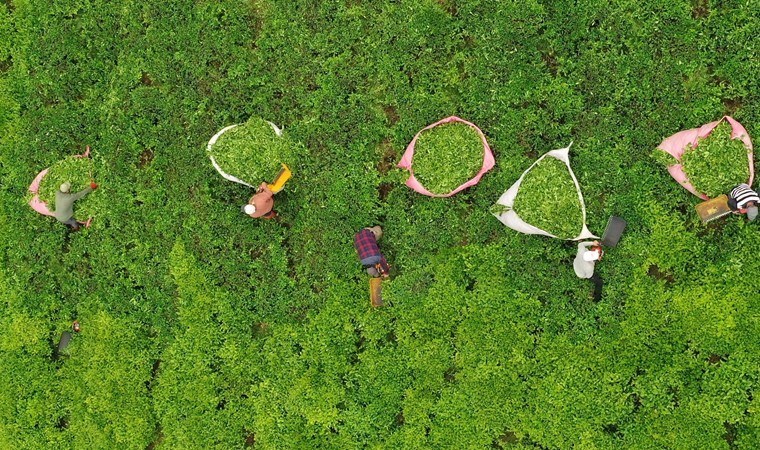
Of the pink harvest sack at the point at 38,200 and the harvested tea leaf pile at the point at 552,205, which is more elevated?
the harvested tea leaf pile at the point at 552,205

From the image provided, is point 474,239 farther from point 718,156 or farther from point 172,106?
point 172,106

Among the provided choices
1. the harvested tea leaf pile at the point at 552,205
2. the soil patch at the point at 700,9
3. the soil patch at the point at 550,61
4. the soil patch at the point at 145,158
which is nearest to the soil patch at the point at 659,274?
the harvested tea leaf pile at the point at 552,205

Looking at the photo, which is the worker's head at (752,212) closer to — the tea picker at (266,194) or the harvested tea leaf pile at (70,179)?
the tea picker at (266,194)

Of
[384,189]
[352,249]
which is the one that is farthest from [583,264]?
[352,249]

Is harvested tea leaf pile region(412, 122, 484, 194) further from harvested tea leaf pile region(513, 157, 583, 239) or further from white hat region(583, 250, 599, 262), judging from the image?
white hat region(583, 250, 599, 262)

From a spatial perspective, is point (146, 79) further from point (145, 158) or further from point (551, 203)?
point (551, 203)

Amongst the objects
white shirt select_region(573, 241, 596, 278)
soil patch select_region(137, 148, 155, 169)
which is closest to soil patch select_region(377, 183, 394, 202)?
white shirt select_region(573, 241, 596, 278)
